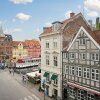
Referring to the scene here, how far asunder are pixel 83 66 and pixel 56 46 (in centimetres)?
822

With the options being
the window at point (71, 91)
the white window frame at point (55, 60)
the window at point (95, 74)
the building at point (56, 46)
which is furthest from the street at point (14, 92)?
the window at point (95, 74)

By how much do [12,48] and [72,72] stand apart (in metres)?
74.5

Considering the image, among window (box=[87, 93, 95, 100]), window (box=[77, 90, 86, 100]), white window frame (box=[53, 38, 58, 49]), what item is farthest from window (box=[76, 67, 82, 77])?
white window frame (box=[53, 38, 58, 49])

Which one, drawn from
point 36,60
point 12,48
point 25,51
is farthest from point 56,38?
point 12,48

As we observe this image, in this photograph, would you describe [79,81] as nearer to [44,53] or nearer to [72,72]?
[72,72]

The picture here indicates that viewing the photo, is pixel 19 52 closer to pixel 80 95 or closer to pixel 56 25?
pixel 56 25

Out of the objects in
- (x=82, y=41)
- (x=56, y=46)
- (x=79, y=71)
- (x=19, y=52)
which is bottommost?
(x=79, y=71)

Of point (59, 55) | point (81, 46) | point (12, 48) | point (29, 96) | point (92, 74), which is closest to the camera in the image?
point (92, 74)

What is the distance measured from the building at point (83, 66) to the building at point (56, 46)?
1.68 metres

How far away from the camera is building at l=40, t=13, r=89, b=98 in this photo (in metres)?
36.6

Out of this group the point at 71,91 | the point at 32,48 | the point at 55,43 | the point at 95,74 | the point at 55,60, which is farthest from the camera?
the point at 32,48

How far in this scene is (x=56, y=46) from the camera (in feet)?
123

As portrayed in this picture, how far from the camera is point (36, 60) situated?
272ft

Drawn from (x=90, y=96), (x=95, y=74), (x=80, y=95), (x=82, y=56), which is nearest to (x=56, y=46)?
(x=82, y=56)
